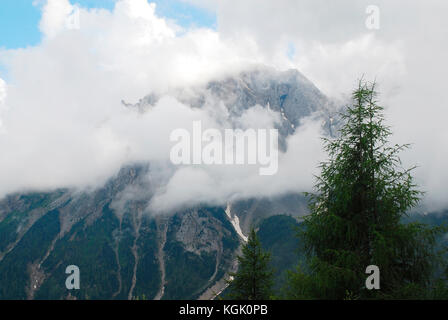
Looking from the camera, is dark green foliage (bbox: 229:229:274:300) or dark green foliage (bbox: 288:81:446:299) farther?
dark green foliage (bbox: 229:229:274:300)

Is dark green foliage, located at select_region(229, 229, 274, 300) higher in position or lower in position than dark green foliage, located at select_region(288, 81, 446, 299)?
lower

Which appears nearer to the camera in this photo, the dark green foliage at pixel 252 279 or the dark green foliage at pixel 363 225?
the dark green foliage at pixel 363 225

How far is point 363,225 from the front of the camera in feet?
35.8

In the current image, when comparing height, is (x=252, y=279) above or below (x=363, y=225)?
below

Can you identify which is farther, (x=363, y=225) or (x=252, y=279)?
(x=252, y=279)

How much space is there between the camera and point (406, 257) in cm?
1057

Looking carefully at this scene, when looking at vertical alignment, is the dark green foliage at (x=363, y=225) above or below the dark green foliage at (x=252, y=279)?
above

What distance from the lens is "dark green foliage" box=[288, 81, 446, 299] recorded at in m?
10.1

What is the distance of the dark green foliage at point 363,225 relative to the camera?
10.1m
